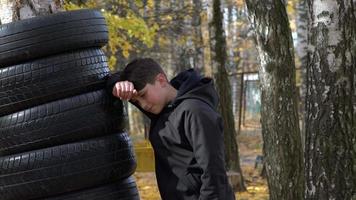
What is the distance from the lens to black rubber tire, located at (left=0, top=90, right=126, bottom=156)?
3.92m

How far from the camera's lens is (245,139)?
2441cm

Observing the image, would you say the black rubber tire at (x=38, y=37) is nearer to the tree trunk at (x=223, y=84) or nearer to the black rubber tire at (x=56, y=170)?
the black rubber tire at (x=56, y=170)

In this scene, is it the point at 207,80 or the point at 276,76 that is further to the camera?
the point at 276,76

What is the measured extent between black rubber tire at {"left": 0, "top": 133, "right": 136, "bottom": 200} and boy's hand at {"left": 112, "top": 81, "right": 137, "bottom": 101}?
0.36 m

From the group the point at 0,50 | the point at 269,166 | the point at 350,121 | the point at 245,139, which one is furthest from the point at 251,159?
the point at 0,50

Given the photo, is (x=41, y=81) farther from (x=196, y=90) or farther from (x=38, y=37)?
(x=196, y=90)

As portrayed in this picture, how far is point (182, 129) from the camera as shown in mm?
3725

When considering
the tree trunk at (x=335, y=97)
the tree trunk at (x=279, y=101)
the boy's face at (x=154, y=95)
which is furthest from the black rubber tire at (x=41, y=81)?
the tree trunk at (x=279, y=101)

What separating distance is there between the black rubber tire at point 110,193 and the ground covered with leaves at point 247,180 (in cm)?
774

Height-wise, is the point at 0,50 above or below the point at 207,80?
above

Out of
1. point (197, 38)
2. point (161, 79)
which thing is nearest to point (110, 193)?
point (161, 79)

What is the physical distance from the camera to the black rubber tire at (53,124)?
3.92 m

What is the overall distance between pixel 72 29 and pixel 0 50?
1.50 feet

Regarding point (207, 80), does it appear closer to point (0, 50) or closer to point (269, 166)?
point (0, 50)
